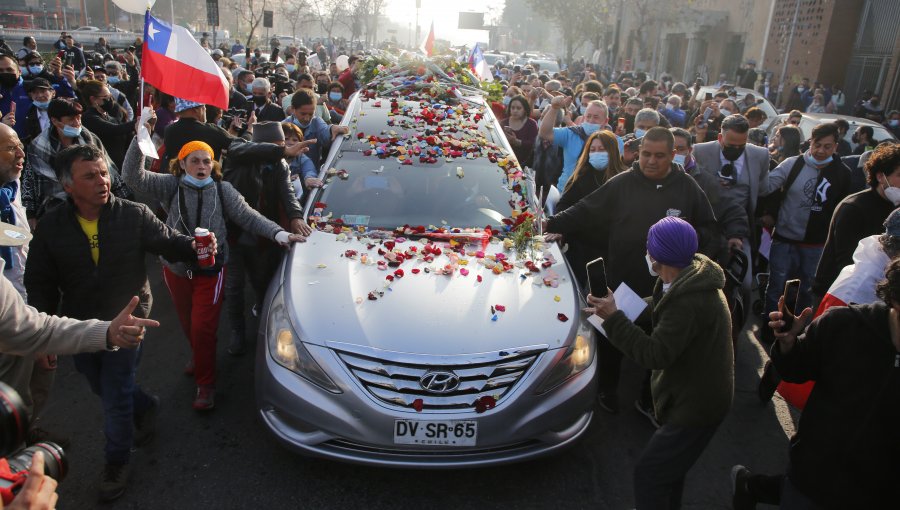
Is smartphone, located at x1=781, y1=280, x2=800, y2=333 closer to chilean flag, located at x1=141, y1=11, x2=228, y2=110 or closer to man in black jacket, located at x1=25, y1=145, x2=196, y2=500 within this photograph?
man in black jacket, located at x1=25, y1=145, x2=196, y2=500

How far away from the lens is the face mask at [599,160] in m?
5.38

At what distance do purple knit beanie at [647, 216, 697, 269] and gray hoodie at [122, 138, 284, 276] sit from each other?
2.69 meters

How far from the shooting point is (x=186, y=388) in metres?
4.72

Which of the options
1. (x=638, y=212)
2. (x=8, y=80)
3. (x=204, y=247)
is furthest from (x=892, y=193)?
(x=8, y=80)

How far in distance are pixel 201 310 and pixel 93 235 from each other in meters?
1.01

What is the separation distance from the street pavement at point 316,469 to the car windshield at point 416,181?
63.7 inches

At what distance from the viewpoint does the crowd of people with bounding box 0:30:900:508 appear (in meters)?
2.60

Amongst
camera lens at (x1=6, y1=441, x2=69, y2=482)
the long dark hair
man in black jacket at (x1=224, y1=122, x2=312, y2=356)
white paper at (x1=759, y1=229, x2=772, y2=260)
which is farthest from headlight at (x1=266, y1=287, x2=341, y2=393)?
white paper at (x1=759, y1=229, x2=772, y2=260)

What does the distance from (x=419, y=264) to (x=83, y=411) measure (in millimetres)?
2522

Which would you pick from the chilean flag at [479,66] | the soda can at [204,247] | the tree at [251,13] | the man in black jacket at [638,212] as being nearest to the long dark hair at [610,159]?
the man in black jacket at [638,212]

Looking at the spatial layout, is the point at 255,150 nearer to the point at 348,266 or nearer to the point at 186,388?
the point at 348,266

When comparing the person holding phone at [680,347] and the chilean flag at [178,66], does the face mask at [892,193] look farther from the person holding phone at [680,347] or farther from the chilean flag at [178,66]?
the chilean flag at [178,66]

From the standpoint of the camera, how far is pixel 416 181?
5086 millimetres

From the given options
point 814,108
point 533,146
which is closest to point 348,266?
Answer: point 533,146
